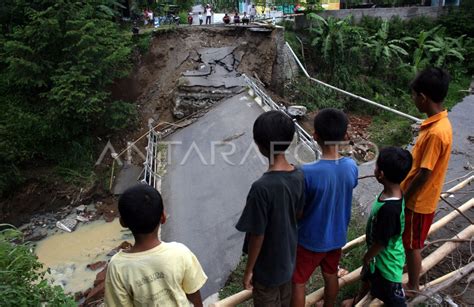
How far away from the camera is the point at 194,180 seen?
639 centimetres

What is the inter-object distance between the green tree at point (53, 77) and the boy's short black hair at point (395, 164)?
770 centimetres

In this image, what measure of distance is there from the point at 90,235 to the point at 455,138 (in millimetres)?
9246

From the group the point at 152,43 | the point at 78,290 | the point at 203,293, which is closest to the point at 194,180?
the point at 203,293

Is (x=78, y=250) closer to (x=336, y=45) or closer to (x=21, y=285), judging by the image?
(x=21, y=285)

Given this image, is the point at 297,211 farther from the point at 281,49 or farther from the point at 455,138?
the point at 281,49

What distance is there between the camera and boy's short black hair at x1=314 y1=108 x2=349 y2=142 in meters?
2.25

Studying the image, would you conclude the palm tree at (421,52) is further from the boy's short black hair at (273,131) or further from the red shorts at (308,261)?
the boy's short black hair at (273,131)

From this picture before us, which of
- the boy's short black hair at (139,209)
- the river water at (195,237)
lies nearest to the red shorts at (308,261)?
the boy's short black hair at (139,209)

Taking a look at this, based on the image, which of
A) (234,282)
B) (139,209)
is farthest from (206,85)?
(139,209)

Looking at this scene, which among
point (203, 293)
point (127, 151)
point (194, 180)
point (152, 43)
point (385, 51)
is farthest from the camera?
point (385, 51)

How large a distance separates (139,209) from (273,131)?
2.83 feet

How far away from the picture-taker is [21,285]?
263 centimetres

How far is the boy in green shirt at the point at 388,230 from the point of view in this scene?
221 cm

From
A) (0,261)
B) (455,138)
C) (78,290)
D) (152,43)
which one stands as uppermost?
(152,43)
